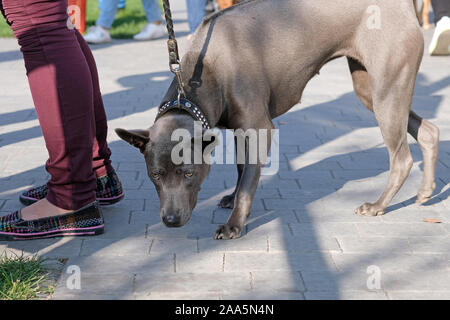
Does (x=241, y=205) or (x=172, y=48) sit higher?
(x=172, y=48)

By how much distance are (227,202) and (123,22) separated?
392 inches

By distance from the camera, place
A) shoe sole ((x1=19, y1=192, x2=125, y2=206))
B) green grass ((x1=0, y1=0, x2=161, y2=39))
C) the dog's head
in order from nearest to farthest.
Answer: the dog's head < shoe sole ((x1=19, y1=192, x2=125, y2=206)) < green grass ((x1=0, y1=0, x2=161, y2=39))

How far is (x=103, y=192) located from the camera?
4.20m

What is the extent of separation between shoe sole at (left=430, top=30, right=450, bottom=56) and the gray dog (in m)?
3.69

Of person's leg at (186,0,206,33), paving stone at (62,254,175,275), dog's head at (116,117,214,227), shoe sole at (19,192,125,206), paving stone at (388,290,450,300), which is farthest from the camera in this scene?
person's leg at (186,0,206,33)

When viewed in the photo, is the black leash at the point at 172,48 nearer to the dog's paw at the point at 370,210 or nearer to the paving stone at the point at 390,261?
the paving stone at the point at 390,261

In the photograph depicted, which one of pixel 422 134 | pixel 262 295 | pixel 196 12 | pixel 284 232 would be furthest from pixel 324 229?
pixel 196 12

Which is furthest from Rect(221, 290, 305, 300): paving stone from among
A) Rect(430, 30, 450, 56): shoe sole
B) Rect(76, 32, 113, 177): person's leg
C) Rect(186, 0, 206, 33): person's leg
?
Rect(186, 0, 206, 33): person's leg

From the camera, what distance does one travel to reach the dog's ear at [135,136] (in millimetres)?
3354

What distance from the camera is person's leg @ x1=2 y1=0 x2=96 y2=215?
347 cm

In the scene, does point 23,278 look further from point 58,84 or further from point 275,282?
point 275,282

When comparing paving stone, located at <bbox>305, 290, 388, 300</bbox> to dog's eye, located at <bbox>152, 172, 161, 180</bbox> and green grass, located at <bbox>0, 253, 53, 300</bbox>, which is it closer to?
dog's eye, located at <bbox>152, 172, 161, 180</bbox>

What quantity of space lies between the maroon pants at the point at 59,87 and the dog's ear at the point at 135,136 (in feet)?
1.15
